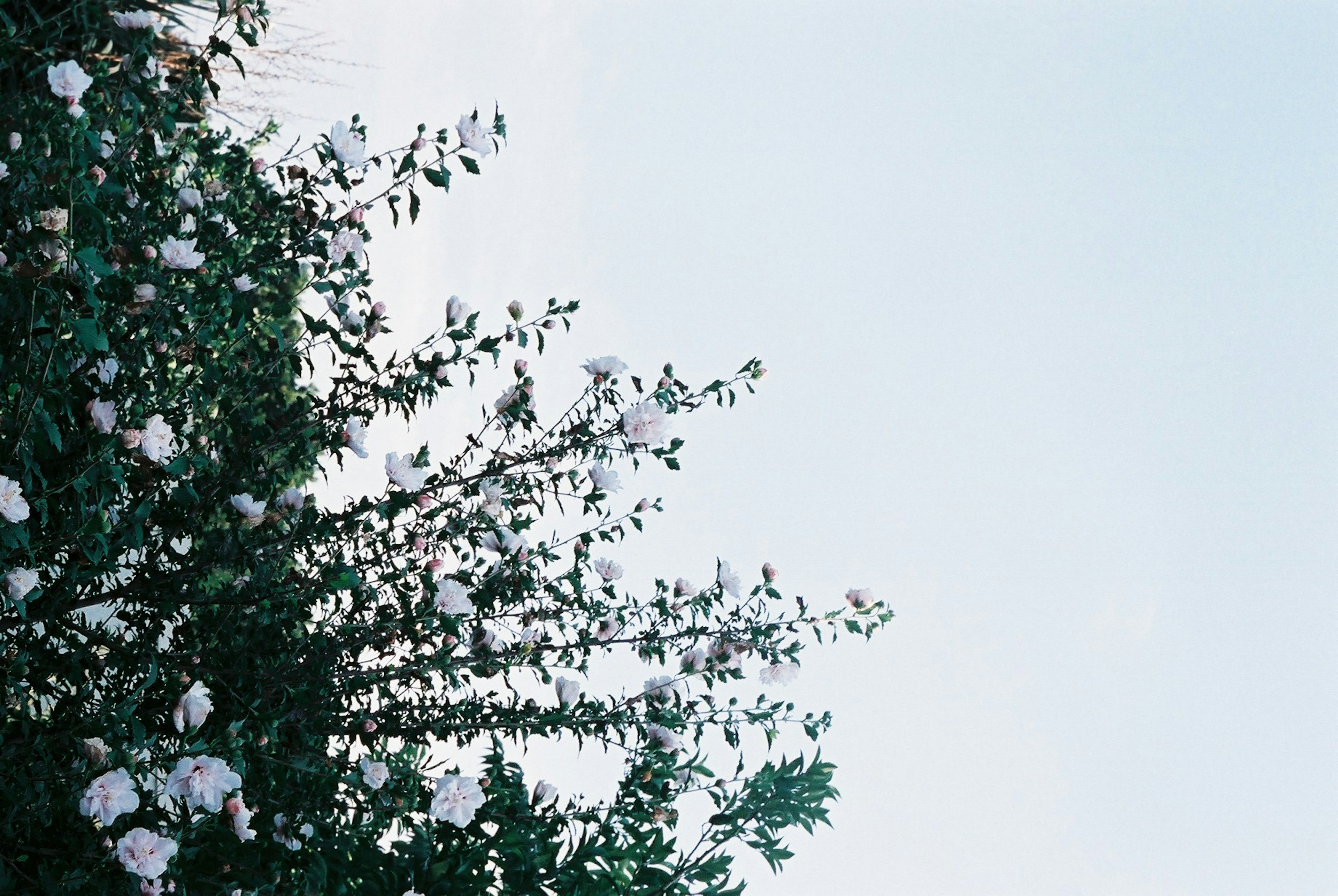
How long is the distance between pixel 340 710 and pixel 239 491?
774 mm

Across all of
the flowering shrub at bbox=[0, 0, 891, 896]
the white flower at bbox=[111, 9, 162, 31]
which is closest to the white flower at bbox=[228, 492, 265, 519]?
the flowering shrub at bbox=[0, 0, 891, 896]

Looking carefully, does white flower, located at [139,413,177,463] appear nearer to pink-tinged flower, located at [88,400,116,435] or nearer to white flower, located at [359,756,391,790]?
pink-tinged flower, located at [88,400,116,435]

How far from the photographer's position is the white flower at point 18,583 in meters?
2.37

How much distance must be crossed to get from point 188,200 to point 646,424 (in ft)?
5.13

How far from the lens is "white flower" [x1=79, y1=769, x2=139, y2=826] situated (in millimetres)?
2025

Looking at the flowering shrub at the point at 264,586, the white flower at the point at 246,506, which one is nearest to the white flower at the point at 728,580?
the flowering shrub at the point at 264,586

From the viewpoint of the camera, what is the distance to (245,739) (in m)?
2.34

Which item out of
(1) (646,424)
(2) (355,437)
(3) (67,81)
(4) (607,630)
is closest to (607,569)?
(4) (607,630)

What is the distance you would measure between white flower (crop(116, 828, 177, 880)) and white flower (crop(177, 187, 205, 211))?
6.25 ft

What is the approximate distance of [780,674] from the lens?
3.62 meters

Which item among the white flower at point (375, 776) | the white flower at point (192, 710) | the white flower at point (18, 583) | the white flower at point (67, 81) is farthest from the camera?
the white flower at point (375, 776)

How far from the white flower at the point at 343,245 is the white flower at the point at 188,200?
0.44 metres

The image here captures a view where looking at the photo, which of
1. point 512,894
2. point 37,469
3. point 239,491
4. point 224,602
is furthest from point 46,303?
point 512,894

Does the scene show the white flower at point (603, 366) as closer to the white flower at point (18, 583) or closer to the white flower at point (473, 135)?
the white flower at point (473, 135)
